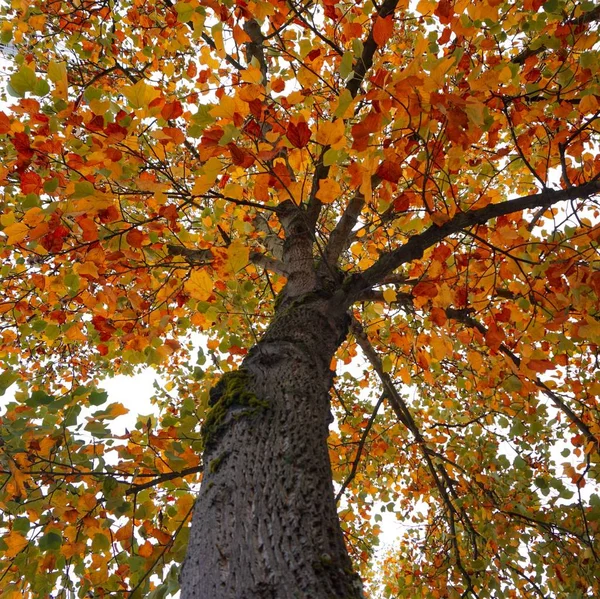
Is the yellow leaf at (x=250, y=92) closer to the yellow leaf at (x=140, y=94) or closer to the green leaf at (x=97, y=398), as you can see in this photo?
the yellow leaf at (x=140, y=94)

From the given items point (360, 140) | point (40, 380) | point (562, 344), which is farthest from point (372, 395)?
point (360, 140)

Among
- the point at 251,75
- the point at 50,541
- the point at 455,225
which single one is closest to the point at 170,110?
the point at 251,75

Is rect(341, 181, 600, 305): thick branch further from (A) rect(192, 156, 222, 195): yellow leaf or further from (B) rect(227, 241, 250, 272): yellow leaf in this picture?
(A) rect(192, 156, 222, 195): yellow leaf

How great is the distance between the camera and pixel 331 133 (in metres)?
1.68

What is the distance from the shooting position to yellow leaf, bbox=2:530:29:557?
1.81m

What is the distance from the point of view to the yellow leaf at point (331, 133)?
1659mm

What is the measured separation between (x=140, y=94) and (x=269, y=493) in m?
1.62

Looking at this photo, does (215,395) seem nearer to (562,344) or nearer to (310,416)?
(310,416)

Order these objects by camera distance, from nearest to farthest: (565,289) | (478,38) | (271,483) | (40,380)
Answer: (271,483)
(565,289)
(478,38)
(40,380)

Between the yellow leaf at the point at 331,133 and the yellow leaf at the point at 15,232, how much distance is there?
1.45 m

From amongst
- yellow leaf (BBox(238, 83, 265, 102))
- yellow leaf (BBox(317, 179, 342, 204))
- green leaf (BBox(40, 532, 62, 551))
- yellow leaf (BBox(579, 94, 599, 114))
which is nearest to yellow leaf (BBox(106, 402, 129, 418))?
green leaf (BBox(40, 532, 62, 551))

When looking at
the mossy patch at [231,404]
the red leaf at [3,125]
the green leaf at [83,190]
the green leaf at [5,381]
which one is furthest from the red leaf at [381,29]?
the green leaf at [5,381]

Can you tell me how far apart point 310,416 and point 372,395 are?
5.46 meters

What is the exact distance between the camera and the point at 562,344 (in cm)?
251
